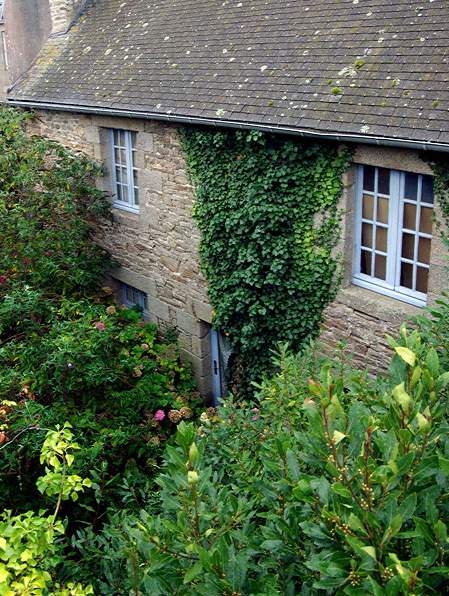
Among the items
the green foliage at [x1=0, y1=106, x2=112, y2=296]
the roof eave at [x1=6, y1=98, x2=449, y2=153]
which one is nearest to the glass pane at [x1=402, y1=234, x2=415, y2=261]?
the roof eave at [x1=6, y1=98, x2=449, y2=153]

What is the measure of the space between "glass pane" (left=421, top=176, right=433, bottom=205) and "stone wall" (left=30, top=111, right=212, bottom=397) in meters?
3.58

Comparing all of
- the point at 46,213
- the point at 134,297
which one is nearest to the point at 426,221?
the point at 46,213

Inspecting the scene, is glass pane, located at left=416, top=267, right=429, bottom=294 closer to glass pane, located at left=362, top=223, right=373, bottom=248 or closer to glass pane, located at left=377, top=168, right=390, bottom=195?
glass pane, located at left=362, top=223, right=373, bottom=248

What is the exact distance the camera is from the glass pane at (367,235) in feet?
22.3

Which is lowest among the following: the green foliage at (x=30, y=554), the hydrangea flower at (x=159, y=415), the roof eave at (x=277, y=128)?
the hydrangea flower at (x=159, y=415)

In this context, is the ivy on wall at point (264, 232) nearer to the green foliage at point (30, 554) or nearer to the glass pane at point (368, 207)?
the glass pane at point (368, 207)

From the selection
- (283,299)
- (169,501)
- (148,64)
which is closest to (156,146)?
(148,64)

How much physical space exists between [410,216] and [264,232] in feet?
5.81

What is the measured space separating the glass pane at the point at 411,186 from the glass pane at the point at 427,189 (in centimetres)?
9

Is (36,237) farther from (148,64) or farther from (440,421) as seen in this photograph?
(440,421)

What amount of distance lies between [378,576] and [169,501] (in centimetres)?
98

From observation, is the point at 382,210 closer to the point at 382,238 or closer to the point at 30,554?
the point at 382,238

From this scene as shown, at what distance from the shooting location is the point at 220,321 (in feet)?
28.4

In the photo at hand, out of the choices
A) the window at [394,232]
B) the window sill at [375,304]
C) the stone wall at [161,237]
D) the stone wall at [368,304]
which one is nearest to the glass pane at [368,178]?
the window at [394,232]
